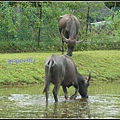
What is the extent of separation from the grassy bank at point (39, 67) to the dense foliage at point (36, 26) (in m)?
3.57

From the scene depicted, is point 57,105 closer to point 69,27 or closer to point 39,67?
point 39,67

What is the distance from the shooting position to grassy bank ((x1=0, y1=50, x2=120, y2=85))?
59.1 feet

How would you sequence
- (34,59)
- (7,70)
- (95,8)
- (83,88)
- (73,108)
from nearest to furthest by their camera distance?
(73,108)
(83,88)
(7,70)
(34,59)
(95,8)

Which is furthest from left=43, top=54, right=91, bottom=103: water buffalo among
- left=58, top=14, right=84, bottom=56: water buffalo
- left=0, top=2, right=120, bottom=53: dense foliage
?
left=0, top=2, right=120, bottom=53: dense foliage

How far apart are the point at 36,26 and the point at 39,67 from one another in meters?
5.98

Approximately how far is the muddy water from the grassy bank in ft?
3.78

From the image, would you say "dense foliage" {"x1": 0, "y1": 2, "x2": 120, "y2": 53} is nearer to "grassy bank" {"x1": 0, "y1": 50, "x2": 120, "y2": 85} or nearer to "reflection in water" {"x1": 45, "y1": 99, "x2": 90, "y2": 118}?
"grassy bank" {"x1": 0, "y1": 50, "x2": 120, "y2": 85}

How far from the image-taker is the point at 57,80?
44.2ft

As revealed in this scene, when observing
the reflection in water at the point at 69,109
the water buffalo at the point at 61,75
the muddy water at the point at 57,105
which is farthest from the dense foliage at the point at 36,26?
the reflection in water at the point at 69,109

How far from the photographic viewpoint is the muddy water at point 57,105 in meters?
11.8

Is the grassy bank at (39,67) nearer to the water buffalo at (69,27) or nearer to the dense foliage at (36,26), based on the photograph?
the water buffalo at (69,27)

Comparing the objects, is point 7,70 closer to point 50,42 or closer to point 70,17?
point 70,17

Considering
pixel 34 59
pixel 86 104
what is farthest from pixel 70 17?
pixel 86 104

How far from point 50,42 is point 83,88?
10638 millimetres
